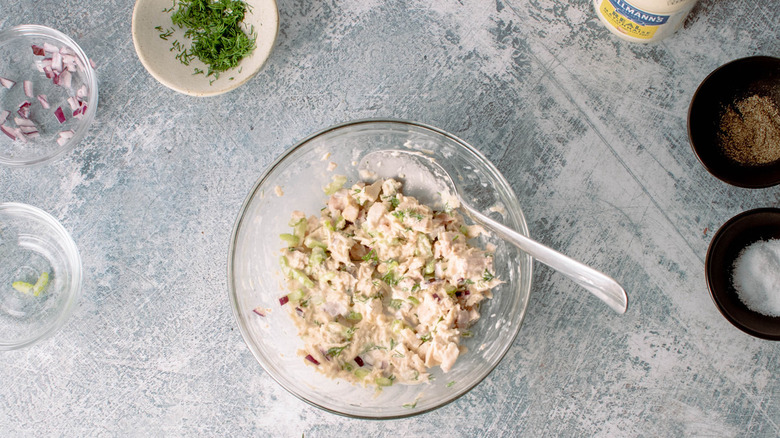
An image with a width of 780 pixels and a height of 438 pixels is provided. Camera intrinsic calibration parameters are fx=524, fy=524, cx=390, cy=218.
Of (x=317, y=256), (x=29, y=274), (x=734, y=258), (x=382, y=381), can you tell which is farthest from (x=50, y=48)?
(x=734, y=258)

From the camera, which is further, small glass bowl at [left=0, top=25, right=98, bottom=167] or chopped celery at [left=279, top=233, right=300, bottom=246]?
small glass bowl at [left=0, top=25, right=98, bottom=167]

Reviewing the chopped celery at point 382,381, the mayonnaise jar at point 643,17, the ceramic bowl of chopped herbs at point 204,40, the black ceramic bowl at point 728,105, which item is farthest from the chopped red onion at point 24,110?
the black ceramic bowl at point 728,105

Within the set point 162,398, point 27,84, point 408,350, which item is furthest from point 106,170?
point 408,350

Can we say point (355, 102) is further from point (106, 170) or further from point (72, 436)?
point (72, 436)

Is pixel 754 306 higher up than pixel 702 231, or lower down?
lower down

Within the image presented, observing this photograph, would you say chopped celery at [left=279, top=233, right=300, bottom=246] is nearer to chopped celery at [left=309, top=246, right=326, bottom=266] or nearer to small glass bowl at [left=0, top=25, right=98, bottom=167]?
chopped celery at [left=309, top=246, right=326, bottom=266]

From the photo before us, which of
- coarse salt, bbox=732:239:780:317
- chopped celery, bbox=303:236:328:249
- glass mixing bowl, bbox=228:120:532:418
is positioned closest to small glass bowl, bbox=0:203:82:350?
glass mixing bowl, bbox=228:120:532:418
